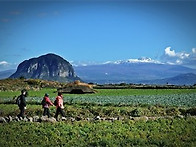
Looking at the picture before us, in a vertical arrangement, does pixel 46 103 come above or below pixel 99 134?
above

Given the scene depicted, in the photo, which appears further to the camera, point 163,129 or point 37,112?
point 37,112

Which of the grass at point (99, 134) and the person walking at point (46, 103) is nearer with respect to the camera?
the grass at point (99, 134)

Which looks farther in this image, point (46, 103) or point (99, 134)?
point (46, 103)

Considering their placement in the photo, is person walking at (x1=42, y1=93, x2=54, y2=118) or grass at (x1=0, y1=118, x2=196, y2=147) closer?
grass at (x1=0, y1=118, x2=196, y2=147)

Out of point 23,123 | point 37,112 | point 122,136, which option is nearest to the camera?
point 122,136

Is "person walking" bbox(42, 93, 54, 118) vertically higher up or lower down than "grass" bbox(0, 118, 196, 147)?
higher up

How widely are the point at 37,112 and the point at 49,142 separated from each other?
12.5 m

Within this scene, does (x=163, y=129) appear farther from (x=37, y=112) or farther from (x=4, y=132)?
(x=37, y=112)

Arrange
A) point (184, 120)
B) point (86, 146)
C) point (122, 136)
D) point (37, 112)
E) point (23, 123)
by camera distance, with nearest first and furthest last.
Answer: point (86, 146) < point (122, 136) < point (23, 123) < point (184, 120) < point (37, 112)

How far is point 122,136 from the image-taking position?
21875 millimetres

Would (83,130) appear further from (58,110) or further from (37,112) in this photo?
(37,112)

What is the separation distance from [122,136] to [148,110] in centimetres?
1229

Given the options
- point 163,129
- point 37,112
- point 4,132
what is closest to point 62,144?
point 4,132

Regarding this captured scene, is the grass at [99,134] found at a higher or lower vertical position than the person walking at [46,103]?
lower
